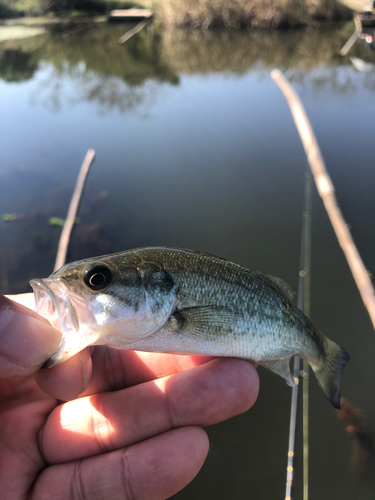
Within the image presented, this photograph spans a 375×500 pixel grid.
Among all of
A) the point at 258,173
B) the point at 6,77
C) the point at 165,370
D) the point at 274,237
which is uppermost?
the point at 6,77

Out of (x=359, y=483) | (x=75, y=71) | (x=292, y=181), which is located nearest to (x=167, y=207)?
(x=292, y=181)

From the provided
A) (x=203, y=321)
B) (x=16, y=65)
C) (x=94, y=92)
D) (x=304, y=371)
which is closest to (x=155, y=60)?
(x=94, y=92)

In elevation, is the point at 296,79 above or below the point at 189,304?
above

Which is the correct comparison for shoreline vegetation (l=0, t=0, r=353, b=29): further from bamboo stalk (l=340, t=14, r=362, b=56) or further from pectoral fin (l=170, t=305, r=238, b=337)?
pectoral fin (l=170, t=305, r=238, b=337)

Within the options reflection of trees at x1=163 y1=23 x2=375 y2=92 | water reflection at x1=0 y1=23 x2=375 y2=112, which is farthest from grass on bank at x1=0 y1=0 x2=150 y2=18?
reflection of trees at x1=163 y1=23 x2=375 y2=92

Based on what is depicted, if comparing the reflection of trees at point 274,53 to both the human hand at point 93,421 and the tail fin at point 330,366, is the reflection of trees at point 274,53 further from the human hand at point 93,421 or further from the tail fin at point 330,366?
the human hand at point 93,421

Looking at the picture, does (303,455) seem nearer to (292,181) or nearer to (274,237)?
(274,237)

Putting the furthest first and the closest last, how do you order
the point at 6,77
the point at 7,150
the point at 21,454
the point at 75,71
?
the point at 75,71 < the point at 6,77 < the point at 7,150 < the point at 21,454
